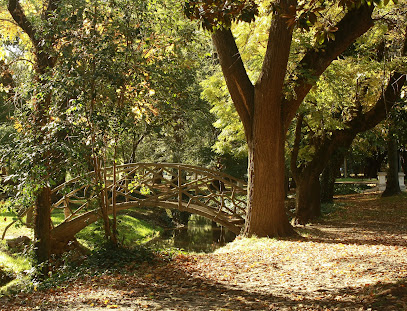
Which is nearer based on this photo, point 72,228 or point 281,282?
point 281,282

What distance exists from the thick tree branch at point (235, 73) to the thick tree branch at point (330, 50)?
0.89 metres

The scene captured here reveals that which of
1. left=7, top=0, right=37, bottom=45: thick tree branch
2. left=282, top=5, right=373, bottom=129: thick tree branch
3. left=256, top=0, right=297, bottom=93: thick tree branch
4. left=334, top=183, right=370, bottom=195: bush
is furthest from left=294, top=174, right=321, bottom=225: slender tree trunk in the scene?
left=334, top=183, right=370, bottom=195: bush

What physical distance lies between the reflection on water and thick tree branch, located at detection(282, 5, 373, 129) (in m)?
8.01

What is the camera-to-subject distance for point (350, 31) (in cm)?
888

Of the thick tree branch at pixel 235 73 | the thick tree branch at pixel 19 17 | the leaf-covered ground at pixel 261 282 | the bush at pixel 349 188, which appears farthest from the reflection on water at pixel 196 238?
the thick tree branch at pixel 19 17

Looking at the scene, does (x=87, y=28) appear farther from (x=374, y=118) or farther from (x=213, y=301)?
(x=374, y=118)

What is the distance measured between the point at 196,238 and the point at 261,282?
13.6m

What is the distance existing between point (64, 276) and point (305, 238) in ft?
17.6

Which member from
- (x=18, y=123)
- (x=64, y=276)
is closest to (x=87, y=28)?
(x=18, y=123)

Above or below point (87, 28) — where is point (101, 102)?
below

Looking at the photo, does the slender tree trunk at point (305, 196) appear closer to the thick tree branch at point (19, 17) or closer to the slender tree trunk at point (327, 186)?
the slender tree trunk at point (327, 186)

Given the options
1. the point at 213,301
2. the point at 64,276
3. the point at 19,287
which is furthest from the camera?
the point at 19,287

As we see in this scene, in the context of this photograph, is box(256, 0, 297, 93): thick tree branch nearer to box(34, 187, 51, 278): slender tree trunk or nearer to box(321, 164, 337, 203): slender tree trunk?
box(34, 187, 51, 278): slender tree trunk

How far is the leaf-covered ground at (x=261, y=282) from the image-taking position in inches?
189
